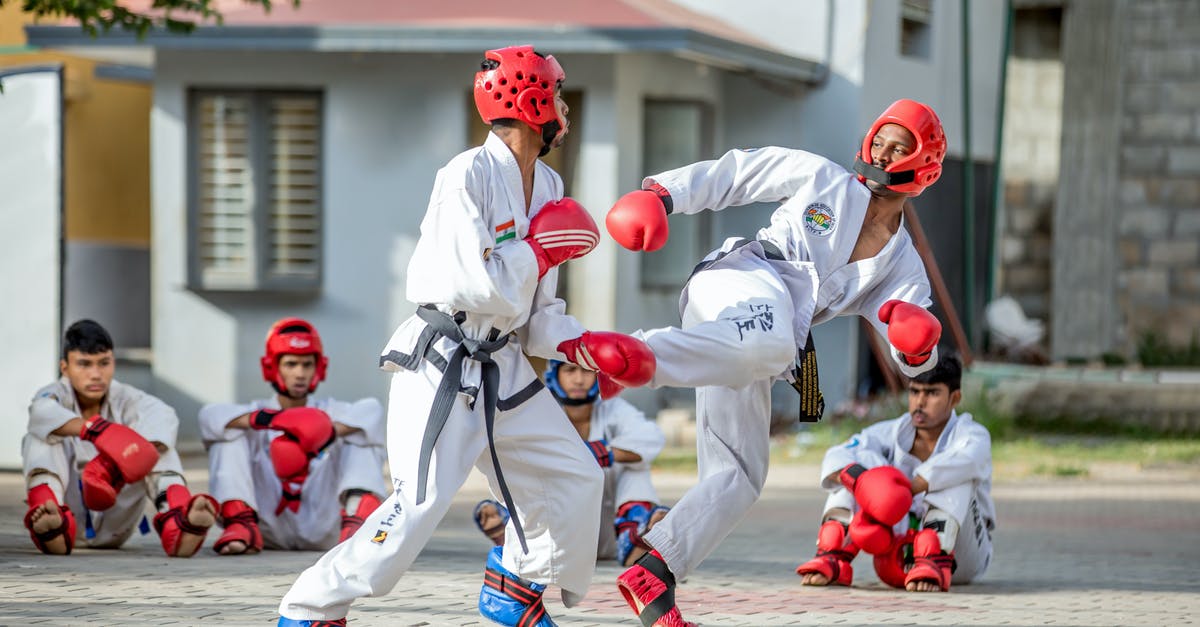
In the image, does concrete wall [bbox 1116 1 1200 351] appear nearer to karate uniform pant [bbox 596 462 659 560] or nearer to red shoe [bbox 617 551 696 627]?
karate uniform pant [bbox 596 462 659 560]

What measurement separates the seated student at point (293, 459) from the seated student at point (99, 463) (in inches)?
7.6

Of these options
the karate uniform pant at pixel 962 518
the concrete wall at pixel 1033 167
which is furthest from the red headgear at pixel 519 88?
the concrete wall at pixel 1033 167

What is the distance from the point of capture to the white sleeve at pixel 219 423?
753 centimetres

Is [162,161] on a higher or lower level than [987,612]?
higher

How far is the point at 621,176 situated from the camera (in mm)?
14180

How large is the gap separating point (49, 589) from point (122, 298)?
36.9 feet

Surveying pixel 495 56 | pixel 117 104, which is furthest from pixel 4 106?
pixel 495 56

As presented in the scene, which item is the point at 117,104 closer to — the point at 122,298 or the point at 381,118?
the point at 122,298

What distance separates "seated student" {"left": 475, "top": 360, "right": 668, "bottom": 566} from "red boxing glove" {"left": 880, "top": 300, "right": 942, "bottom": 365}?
219cm

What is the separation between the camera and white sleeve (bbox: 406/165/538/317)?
190 inches

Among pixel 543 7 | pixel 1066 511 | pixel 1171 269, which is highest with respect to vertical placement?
pixel 543 7

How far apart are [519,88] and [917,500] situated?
289cm

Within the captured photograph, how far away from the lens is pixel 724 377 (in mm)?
→ 5168

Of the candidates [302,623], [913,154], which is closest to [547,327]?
[302,623]
